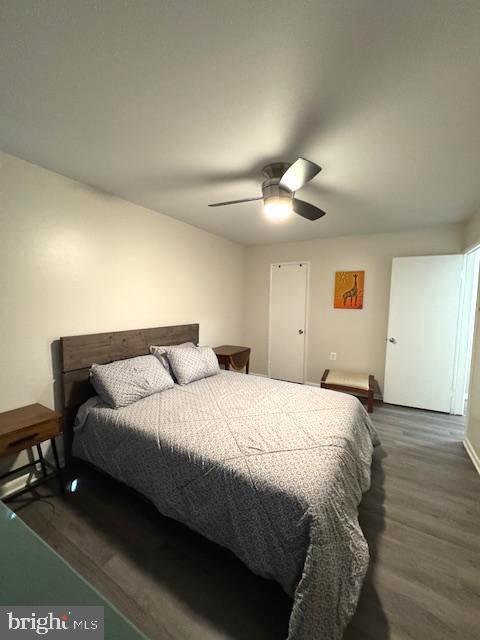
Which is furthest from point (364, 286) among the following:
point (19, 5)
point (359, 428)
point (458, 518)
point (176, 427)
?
point (19, 5)

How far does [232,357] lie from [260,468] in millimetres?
2352

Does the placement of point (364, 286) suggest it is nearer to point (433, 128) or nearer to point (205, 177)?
point (433, 128)

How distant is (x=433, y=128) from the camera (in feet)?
4.91

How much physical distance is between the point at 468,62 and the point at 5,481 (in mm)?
3503

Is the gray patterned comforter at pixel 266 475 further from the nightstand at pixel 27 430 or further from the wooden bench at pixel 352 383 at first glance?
the wooden bench at pixel 352 383

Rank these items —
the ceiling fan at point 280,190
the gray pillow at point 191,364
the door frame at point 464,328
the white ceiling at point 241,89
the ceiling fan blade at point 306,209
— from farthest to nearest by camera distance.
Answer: the door frame at point 464,328
the gray pillow at point 191,364
the ceiling fan blade at point 306,209
the ceiling fan at point 280,190
the white ceiling at point 241,89

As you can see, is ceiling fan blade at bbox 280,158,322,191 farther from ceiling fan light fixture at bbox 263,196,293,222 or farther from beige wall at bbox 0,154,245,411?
beige wall at bbox 0,154,245,411

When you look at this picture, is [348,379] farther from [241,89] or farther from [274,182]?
[241,89]

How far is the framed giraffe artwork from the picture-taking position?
393 centimetres

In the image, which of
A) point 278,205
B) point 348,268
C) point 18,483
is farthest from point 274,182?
point 18,483

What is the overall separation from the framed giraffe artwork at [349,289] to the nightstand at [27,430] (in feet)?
12.1

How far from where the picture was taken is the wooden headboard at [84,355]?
7.18 ft

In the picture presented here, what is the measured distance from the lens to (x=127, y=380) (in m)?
2.23

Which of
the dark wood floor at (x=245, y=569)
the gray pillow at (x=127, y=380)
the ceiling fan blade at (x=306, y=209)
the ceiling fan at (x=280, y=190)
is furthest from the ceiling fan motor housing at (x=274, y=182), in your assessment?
the dark wood floor at (x=245, y=569)
